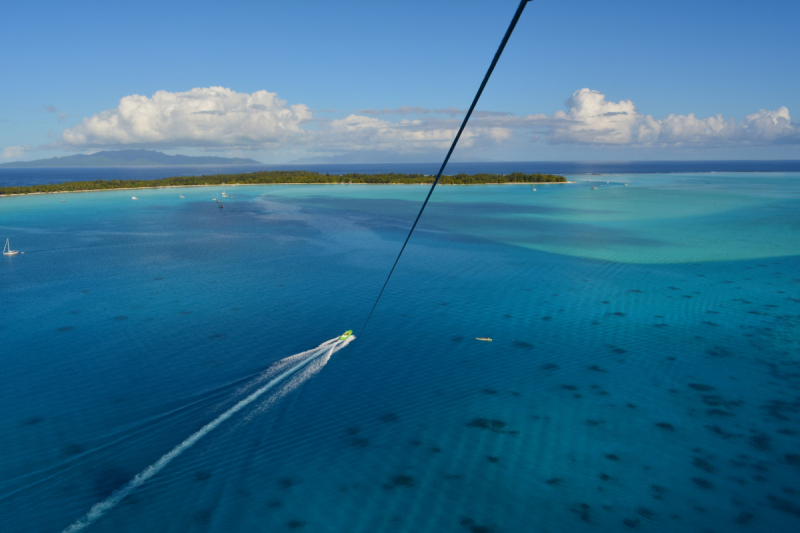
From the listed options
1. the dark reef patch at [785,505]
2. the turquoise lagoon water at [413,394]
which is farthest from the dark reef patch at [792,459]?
the dark reef patch at [785,505]

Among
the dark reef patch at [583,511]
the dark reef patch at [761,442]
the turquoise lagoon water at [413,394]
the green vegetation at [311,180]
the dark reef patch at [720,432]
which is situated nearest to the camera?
the dark reef patch at [583,511]

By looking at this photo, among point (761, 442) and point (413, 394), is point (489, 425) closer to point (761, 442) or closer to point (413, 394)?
point (413, 394)

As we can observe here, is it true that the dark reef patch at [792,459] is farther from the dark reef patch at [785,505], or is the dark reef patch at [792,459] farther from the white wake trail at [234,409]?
the white wake trail at [234,409]

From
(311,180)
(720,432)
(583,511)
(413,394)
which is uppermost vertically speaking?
(311,180)

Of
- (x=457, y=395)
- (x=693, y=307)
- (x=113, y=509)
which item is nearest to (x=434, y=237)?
(x=693, y=307)

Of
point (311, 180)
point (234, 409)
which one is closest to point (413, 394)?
point (234, 409)

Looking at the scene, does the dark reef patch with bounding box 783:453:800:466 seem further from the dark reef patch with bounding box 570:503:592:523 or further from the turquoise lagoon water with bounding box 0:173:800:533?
the dark reef patch with bounding box 570:503:592:523

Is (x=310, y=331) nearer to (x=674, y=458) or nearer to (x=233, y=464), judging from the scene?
(x=233, y=464)
